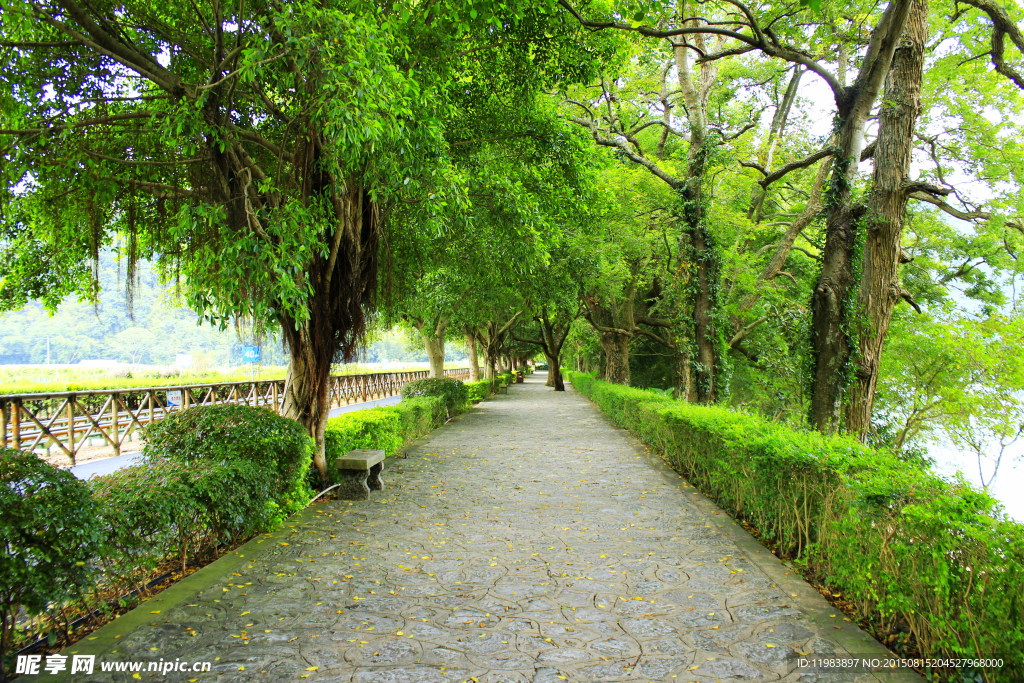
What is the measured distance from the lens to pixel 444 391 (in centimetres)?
1686

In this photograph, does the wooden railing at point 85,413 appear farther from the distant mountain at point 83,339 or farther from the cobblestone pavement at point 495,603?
the distant mountain at point 83,339

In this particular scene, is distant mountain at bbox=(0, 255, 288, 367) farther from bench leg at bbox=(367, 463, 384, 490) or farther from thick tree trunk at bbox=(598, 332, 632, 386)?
bench leg at bbox=(367, 463, 384, 490)

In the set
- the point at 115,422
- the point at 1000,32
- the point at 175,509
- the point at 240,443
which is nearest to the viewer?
the point at 175,509

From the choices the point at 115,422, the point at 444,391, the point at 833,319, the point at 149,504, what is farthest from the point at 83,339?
the point at 833,319

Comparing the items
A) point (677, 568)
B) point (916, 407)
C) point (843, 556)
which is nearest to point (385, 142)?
point (677, 568)

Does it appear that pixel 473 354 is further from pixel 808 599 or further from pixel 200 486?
pixel 808 599

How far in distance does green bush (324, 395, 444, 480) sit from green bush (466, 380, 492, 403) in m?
7.02

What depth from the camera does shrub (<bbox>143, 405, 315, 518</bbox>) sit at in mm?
5156

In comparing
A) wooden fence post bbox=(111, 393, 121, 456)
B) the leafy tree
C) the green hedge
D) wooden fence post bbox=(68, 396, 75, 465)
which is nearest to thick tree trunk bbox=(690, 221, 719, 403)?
the leafy tree

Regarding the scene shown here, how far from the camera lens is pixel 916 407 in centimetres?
1642

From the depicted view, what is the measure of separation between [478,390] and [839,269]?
1712 centimetres

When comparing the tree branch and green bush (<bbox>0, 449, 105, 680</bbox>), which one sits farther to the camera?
the tree branch

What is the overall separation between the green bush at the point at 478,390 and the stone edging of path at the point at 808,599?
585 inches

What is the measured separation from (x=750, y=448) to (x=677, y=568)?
1526 mm
